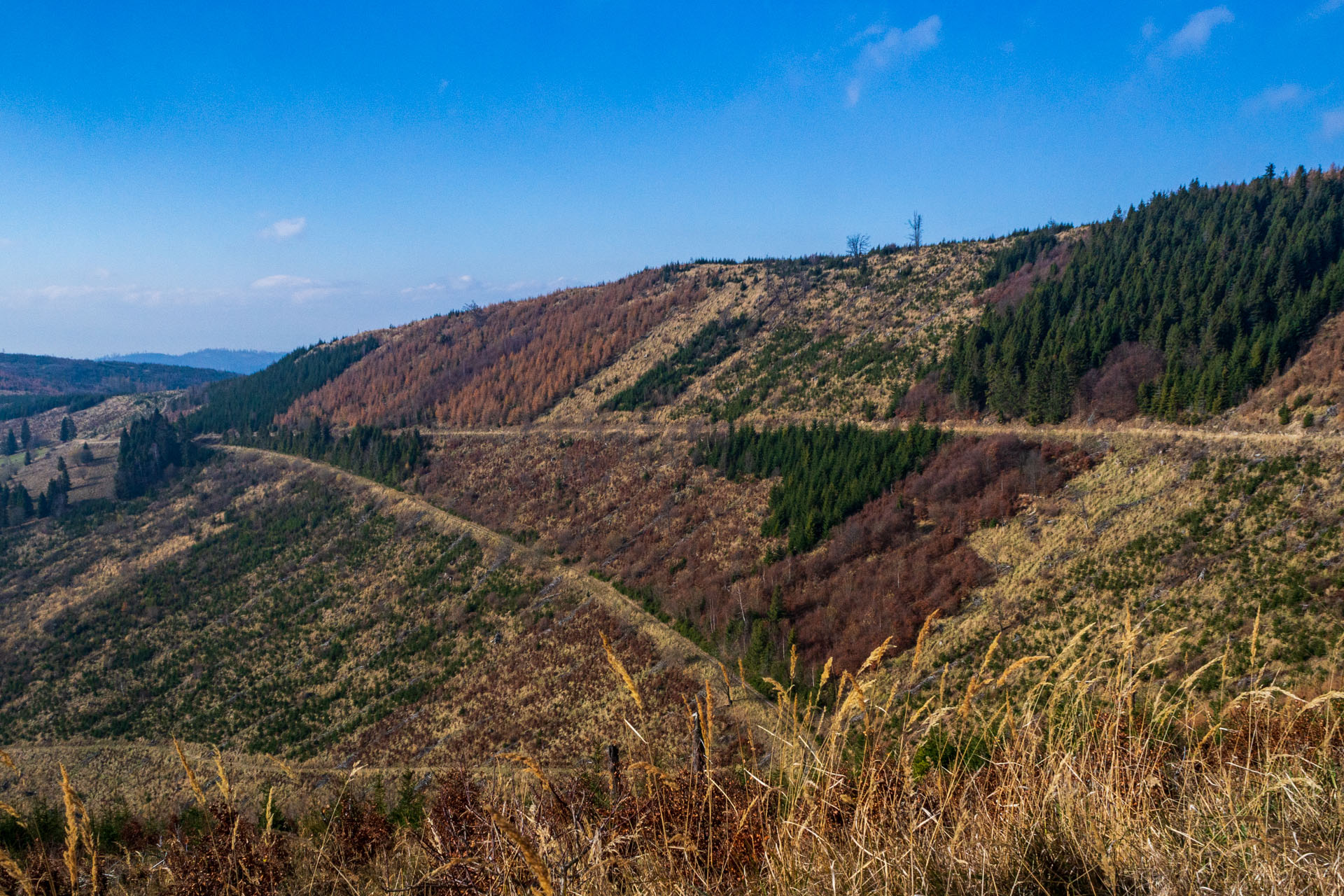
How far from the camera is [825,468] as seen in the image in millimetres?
51125

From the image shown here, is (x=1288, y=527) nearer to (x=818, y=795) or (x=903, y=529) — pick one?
(x=903, y=529)

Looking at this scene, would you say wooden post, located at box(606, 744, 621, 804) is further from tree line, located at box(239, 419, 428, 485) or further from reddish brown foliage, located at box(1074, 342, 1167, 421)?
tree line, located at box(239, 419, 428, 485)

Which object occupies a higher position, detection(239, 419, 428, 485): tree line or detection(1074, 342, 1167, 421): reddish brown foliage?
detection(1074, 342, 1167, 421): reddish brown foliage

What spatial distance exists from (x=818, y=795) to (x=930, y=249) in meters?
116

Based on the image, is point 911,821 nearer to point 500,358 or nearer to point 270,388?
point 500,358

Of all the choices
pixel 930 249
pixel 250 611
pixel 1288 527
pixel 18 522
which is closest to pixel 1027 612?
pixel 1288 527

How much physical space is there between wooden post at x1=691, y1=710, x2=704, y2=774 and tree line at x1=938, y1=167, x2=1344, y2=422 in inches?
1826

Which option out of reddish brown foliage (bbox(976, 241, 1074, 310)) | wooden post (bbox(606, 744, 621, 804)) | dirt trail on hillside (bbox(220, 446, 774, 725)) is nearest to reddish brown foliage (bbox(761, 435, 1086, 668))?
dirt trail on hillside (bbox(220, 446, 774, 725))

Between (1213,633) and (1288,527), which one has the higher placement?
(1288,527)

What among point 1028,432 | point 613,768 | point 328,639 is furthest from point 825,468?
point 613,768

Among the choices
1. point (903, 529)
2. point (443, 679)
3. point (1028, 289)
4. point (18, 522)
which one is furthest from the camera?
point (18, 522)

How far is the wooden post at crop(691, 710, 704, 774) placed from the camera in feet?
9.77

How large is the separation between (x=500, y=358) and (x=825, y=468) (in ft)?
294

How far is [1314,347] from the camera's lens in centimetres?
3862
